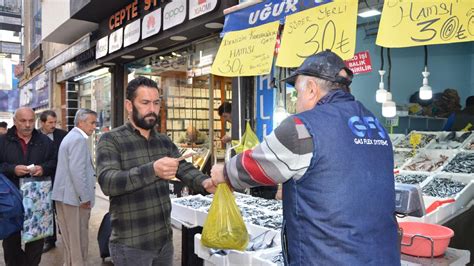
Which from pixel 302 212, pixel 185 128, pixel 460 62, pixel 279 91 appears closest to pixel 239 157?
pixel 302 212

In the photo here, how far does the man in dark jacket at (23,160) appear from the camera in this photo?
4.24 meters

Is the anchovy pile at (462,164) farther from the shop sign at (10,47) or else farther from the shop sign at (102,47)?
the shop sign at (10,47)

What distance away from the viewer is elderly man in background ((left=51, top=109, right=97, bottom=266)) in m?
4.29

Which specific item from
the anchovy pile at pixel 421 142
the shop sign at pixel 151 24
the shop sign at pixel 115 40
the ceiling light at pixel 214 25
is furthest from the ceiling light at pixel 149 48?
the anchovy pile at pixel 421 142

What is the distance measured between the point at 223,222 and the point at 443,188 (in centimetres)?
243

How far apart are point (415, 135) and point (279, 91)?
1.93 m

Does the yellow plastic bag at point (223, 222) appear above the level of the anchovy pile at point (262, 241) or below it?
above

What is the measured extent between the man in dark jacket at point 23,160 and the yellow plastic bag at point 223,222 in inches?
118

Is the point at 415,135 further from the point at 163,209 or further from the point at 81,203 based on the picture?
the point at 81,203

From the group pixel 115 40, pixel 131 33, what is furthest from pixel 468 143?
pixel 115 40

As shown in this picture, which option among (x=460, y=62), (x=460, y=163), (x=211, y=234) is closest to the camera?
(x=211, y=234)

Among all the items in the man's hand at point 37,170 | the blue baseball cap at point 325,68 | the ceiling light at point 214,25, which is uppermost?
the ceiling light at point 214,25

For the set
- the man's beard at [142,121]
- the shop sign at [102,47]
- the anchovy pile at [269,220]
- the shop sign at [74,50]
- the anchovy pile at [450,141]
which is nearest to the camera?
the man's beard at [142,121]

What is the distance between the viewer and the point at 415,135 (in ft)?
16.4
